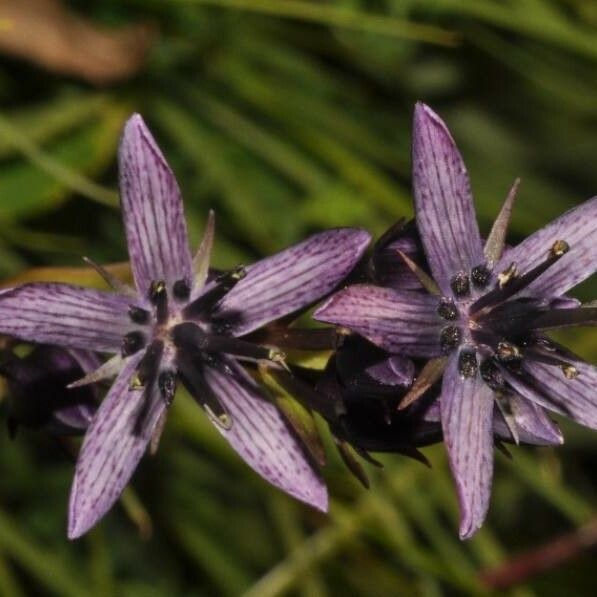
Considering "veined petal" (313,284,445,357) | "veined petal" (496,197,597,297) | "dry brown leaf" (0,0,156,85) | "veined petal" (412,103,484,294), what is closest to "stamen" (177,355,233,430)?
"veined petal" (313,284,445,357)

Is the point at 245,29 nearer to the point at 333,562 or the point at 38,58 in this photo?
the point at 38,58

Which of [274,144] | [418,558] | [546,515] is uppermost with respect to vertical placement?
[274,144]

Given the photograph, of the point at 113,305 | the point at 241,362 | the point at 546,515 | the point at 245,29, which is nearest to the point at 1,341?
the point at 113,305

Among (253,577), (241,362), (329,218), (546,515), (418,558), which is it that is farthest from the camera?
(546,515)

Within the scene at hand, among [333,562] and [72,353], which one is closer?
[72,353]

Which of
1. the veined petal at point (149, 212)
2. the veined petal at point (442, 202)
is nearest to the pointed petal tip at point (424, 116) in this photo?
the veined petal at point (442, 202)

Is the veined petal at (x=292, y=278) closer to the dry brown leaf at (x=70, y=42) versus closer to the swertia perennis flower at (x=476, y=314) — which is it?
the swertia perennis flower at (x=476, y=314)

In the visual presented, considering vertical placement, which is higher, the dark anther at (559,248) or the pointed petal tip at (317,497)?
the dark anther at (559,248)
